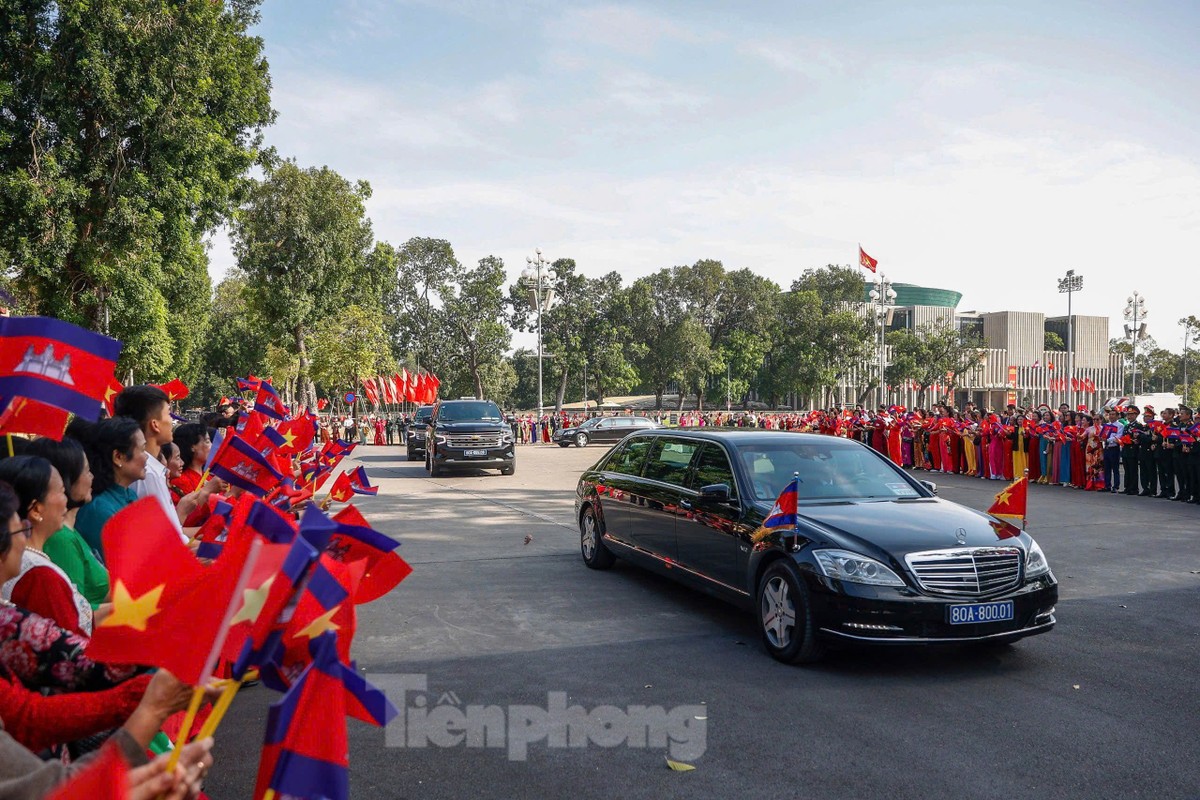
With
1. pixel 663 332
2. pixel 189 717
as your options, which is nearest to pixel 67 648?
pixel 189 717

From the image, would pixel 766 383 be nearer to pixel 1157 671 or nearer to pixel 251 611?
pixel 1157 671

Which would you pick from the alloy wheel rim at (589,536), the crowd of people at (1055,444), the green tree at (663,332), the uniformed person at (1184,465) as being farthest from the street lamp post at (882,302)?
the alloy wheel rim at (589,536)

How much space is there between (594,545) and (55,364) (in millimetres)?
5742

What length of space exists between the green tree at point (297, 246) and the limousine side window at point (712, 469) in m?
33.5

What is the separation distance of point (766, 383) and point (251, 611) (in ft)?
233

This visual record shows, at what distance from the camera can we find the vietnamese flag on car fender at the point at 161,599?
1.82m

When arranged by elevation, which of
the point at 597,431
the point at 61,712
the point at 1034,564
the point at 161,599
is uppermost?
the point at 161,599

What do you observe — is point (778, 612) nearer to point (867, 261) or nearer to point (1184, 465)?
point (1184, 465)

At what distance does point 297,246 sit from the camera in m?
37.4

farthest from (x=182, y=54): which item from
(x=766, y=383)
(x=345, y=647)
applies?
(x=766, y=383)

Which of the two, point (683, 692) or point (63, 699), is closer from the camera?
point (63, 699)

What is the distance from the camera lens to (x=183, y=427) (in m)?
7.19

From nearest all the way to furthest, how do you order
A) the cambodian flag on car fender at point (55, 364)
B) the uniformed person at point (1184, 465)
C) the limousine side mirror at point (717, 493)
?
the cambodian flag on car fender at point (55, 364) → the limousine side mirror at point (717, 493) → the uniformed person at point (1184, 465)

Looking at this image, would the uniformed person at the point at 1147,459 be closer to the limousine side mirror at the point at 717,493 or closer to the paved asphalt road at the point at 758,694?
the paved asphalt road at the point at 758,694
